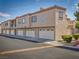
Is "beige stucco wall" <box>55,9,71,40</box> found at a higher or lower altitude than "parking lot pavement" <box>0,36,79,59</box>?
higher

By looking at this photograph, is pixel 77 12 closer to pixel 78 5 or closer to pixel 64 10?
pixel 78 5

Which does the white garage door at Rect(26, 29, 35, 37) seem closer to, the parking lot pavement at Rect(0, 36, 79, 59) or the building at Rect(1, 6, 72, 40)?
the building at Rect(1, 6, 72, 40)

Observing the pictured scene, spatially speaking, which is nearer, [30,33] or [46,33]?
[46,33]

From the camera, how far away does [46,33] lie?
22094 mm

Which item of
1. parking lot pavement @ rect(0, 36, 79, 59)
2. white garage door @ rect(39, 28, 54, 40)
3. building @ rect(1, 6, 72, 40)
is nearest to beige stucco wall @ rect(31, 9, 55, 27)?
building @ rect(1, 6, 72, 40)

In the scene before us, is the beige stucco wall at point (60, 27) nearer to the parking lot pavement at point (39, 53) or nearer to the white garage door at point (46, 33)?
the white garage door at point (46, 33)

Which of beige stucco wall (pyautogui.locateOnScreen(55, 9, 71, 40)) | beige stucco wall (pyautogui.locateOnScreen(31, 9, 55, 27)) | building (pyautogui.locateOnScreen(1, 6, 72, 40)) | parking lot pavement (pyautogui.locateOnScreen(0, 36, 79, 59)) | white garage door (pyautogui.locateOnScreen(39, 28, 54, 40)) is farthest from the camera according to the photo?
white garage door (pyautogui.locateOnScreen(39, 28, 54, 40))

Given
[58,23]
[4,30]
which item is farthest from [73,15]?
[4,30]

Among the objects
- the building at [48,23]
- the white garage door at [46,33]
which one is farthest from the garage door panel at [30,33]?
the white garage door at [46,33]

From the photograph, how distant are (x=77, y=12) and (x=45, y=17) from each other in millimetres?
6359

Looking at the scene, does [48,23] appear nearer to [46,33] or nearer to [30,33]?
[46,33]

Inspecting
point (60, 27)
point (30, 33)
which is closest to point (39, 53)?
point (60, 27)

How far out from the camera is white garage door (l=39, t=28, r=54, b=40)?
2071 cm

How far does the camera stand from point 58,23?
20.0 metres
